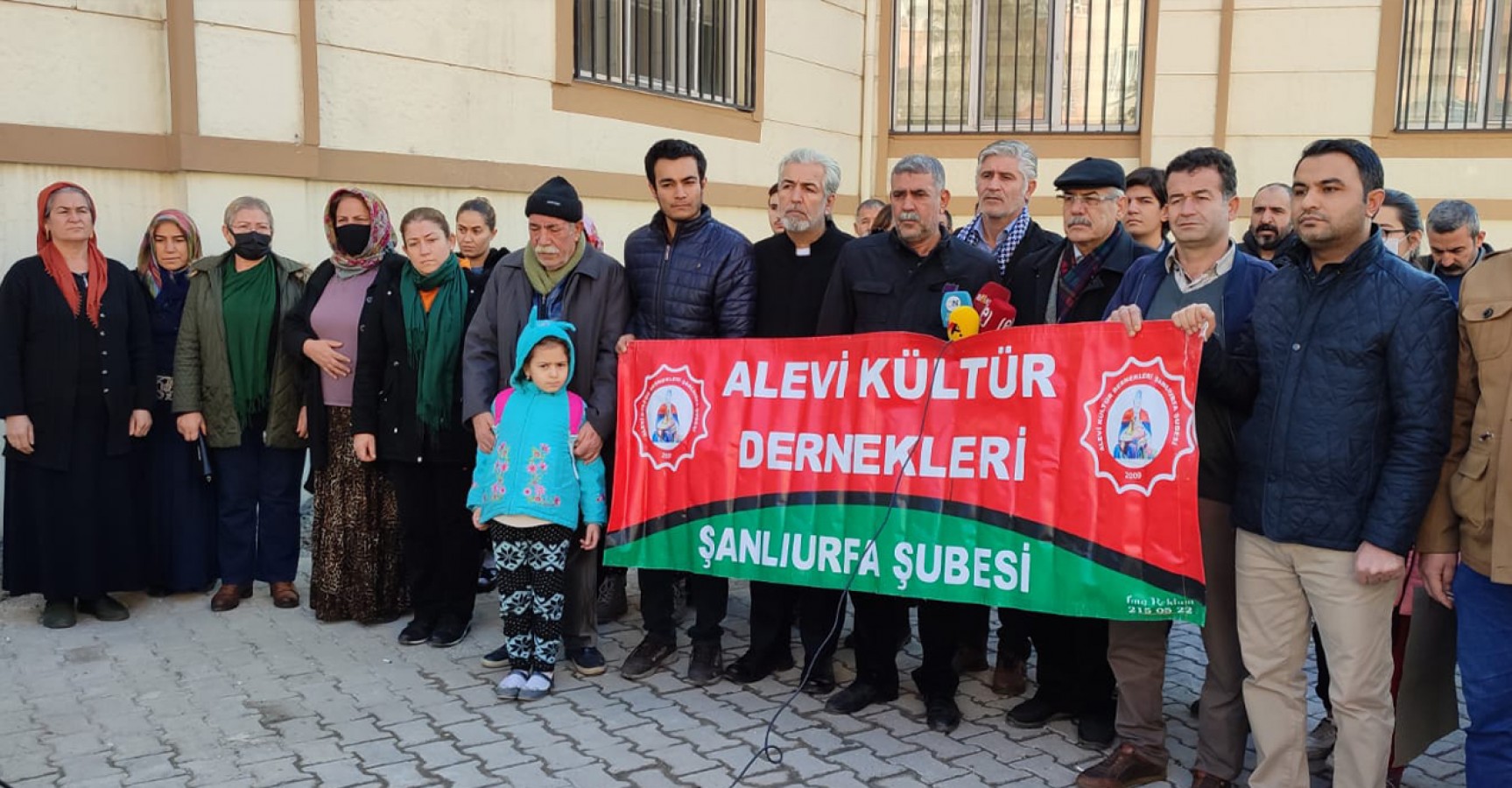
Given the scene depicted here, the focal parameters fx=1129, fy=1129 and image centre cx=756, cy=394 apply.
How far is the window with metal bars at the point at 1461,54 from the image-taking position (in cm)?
1104

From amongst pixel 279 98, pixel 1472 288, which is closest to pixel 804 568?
pixel 1472 288

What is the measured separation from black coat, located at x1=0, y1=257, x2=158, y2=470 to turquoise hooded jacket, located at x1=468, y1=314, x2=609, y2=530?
218 centimetres

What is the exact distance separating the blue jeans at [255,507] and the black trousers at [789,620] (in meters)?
2.71

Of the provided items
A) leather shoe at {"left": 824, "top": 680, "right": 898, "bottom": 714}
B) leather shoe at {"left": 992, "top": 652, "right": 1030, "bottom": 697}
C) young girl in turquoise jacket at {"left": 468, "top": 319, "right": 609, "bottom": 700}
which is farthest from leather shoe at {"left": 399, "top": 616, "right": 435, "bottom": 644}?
leather shoe at {"left": 992, "top": 652, "right": 1030, "bottom": 697}

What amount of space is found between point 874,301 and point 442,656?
261cm

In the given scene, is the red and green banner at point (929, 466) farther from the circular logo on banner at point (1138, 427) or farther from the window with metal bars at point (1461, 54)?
the window with metal bars at point (1461, 54)

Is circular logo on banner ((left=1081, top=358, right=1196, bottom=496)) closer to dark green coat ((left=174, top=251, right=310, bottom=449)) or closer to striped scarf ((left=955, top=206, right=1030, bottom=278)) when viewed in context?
striped scarf ((left=955, top=206, right=1030, bottom=278))

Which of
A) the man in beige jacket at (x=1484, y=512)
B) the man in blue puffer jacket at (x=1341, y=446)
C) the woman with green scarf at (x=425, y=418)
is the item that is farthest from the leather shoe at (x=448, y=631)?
the man in beige jacket at (x=1484, y=512)

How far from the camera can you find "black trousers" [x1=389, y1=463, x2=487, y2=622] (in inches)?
212

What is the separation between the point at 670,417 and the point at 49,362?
3176 mm

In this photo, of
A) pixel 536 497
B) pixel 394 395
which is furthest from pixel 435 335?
pixel 536 497

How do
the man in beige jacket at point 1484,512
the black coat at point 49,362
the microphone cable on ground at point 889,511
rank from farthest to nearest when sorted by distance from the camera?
the black coat at point 49,362, the microphone cable on ground at point 889,511, the man in beige jacket at point 1484,512

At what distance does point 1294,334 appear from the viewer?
341 cm

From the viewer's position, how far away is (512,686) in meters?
4.71
